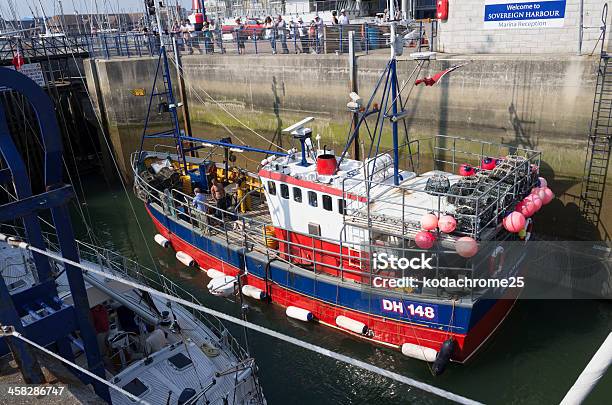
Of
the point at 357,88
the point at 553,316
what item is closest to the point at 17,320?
the point at 553,316

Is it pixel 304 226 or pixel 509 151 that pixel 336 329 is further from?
pixel 509 151

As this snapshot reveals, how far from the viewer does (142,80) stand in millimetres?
23219

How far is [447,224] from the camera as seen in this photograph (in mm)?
9141

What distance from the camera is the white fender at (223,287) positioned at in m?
12.9

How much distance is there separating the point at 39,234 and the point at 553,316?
1122 centimetres

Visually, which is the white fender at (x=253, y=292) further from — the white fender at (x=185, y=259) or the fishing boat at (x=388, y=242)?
the white fender at (x=185, y=259)

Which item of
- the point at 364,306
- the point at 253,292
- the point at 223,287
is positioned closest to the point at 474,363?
the point at 364,306

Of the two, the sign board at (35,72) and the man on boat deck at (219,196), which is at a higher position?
the sign board at (35,72)

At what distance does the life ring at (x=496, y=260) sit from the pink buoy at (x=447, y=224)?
152 cm

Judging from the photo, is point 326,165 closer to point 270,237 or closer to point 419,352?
point 270,237

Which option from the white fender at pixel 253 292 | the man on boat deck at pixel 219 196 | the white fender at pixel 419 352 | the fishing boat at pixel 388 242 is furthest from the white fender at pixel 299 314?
the man on boat deck at pixel 219 196

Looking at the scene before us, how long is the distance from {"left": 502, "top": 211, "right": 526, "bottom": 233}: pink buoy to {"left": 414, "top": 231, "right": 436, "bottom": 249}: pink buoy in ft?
5.37

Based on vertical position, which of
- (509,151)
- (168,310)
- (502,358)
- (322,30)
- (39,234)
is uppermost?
(322,30)

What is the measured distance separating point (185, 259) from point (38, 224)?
9030 millimetres
